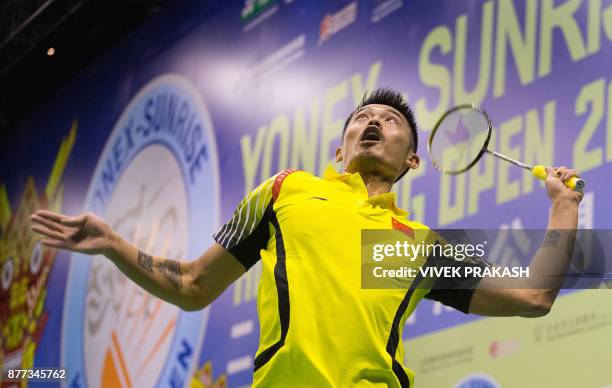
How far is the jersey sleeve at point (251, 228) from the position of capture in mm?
3137

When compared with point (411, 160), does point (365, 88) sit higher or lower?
higher

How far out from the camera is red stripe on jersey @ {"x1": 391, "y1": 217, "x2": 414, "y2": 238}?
3.14 metres

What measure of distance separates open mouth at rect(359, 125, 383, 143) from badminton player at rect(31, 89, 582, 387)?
6cm

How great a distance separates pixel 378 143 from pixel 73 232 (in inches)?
37.8

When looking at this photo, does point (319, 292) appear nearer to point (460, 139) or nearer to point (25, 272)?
point (460, 139)

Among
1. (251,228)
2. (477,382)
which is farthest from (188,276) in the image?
(477,382)

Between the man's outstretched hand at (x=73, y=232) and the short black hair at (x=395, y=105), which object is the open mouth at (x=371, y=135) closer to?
the short black hair at (x=395, y=105)

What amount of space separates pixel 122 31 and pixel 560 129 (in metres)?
5.22

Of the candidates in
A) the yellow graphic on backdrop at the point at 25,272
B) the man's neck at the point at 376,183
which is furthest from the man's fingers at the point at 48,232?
the yellow graphic on backdrop at the point at 25,272

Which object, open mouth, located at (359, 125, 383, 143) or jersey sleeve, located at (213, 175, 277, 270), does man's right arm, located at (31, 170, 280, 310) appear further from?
open mouth, located at (359, 125, 383, 143)

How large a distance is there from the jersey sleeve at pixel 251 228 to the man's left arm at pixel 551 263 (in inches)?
25.4

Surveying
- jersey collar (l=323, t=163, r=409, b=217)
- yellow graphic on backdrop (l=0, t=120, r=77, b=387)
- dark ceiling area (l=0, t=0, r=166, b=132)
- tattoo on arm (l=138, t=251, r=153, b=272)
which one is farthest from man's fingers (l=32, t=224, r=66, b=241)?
dark ceiling area (l=0, t=0, r=166, b=132)

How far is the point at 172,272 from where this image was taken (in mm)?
3164

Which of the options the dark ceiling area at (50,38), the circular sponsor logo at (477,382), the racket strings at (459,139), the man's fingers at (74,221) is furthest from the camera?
the dark ceiling area at (50,38)
